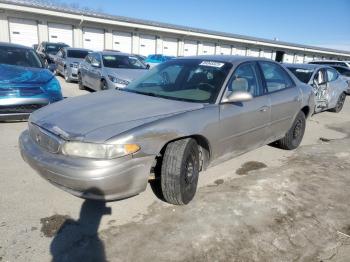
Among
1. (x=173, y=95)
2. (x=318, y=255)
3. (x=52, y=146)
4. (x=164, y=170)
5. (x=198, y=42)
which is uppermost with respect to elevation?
(x=198, y=42)

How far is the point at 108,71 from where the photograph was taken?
904 centimetres

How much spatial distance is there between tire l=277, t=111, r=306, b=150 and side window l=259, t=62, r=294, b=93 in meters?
0.65

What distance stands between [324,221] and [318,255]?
0.65 m

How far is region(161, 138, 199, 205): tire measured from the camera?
3.09 metres

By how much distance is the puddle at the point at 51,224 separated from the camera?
2.77 metres

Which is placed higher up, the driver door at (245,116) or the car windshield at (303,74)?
the car windshield at (303,74)

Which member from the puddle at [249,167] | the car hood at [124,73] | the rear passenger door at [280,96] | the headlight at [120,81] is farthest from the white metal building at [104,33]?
the puddle at [249,167]

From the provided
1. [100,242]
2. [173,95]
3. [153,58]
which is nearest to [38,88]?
[173,95]

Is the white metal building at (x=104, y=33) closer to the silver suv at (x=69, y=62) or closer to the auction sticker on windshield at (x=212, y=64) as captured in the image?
the silver suv at (x=69, y=62)

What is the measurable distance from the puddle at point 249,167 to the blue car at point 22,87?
11.9 ft

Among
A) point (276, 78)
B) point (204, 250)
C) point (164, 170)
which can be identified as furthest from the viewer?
point (276, 78)

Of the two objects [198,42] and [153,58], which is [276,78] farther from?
[198,42]

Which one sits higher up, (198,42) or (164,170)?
(198,42)

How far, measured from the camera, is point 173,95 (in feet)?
12.4
